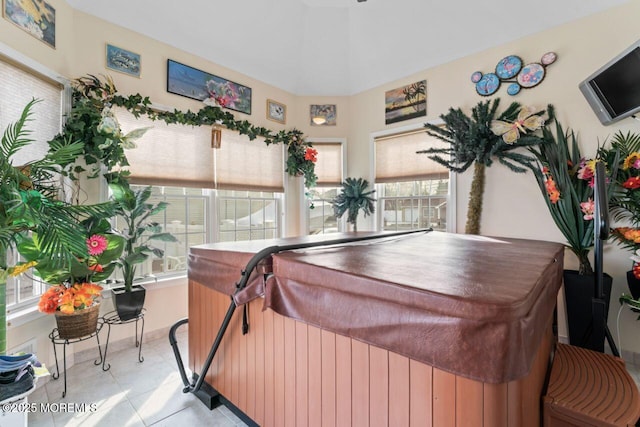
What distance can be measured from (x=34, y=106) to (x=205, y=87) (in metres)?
1.68

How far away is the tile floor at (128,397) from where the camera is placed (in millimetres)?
1741

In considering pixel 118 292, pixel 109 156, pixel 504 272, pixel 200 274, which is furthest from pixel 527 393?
pixel 109 156

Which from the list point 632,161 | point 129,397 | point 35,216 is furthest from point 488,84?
point 129,397

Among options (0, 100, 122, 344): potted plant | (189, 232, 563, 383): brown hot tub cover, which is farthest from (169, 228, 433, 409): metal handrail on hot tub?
(0, 100, 122, 344): potted plant

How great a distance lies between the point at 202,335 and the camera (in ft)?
6.28

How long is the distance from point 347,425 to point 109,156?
111 inches

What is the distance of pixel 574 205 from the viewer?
2621mm

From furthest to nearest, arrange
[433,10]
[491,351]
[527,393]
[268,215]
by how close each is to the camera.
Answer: [268,215], [433,10], [527,393], [491,351]

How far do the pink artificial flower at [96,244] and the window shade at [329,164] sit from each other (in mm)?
3077

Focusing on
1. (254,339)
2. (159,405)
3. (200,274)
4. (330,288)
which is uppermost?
(330,288)

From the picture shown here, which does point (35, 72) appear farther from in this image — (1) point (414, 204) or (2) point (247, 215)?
(1) point (414, 204)

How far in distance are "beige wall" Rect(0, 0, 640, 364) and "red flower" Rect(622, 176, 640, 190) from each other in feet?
1.83

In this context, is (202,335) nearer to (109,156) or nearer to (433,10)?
(109,156)

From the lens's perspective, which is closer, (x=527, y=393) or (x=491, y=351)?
(x=491, y=351)
